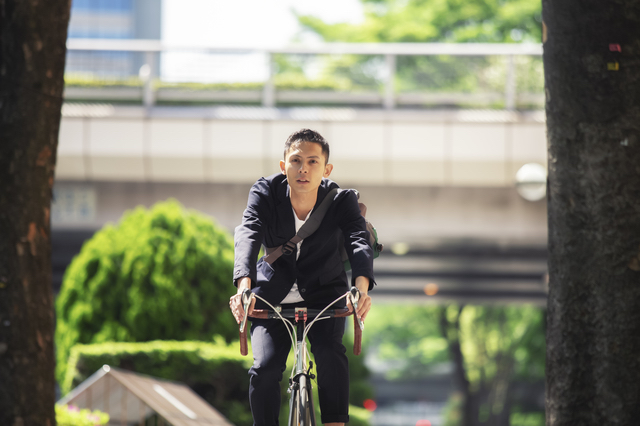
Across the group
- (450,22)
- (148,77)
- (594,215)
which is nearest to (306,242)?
(594,215)

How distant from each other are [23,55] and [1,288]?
120cm

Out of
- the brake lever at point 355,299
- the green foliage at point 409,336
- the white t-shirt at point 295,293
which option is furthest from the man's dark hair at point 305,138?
the green foliage at point 409,336

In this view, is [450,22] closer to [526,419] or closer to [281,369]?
[526,419]

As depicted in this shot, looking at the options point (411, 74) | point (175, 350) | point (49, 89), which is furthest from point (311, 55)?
point (49, 89)

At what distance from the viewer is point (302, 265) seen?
3.88 metres

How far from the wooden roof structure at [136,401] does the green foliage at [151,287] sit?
1757mm

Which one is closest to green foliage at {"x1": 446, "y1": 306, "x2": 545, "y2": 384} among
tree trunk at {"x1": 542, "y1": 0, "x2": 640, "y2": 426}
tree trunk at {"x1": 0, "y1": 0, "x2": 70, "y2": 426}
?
tree trunk at {"x1": 542, "y1": 0, "x2": 640, "y2": 426}

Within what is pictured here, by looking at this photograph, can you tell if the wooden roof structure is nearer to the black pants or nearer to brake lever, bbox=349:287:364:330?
the black pants

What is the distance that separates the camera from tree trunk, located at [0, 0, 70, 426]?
12.2 feet

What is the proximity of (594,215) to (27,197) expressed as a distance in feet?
9.15

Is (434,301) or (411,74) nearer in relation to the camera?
(411,74)

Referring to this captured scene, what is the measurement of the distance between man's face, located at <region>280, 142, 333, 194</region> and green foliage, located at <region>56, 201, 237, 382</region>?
6.05m

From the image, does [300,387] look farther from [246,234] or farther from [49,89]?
[49,89]

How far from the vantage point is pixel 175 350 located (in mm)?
8672
